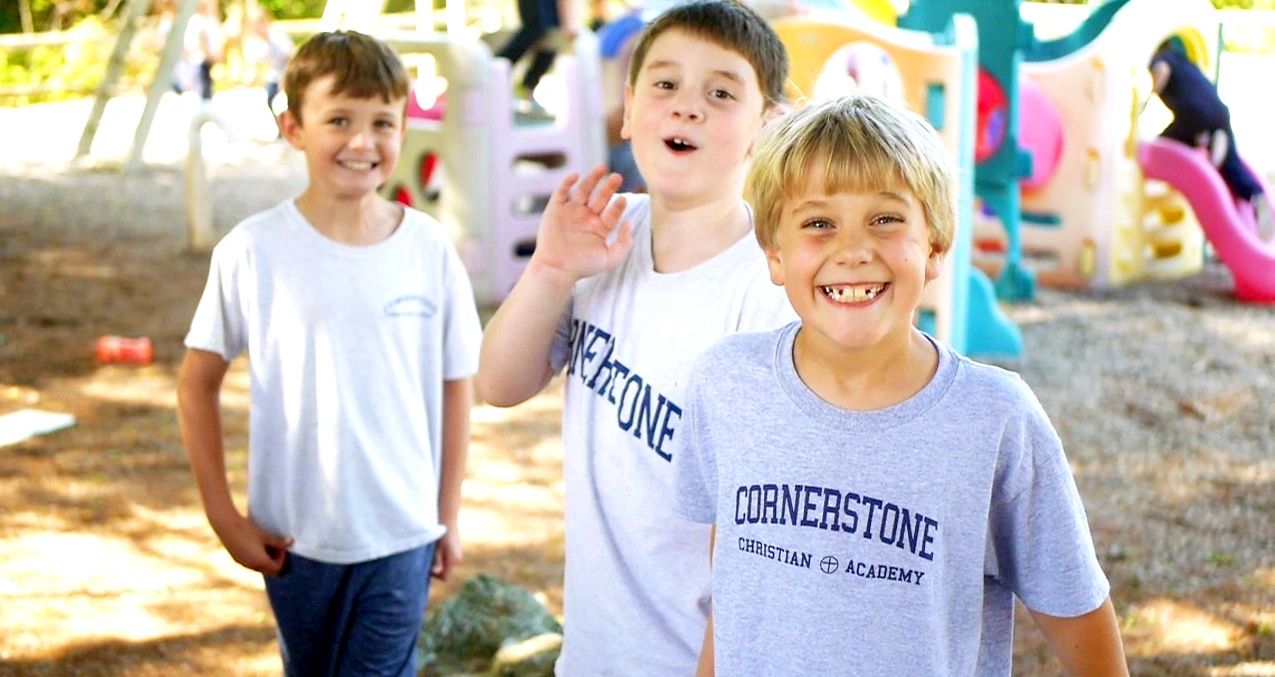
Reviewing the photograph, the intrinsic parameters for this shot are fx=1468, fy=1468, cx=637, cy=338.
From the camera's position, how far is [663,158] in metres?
2.04

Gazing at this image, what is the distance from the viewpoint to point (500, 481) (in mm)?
5277

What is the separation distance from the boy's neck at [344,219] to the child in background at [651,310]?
0.66 meters

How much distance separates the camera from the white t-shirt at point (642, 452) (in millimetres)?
1979

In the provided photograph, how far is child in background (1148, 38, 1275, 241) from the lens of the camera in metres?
8.32

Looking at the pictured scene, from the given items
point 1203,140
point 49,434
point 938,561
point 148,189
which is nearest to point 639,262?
point 938,561

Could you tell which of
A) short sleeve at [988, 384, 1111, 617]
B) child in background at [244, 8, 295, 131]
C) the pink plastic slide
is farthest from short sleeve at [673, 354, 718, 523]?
child in background at [244, 8, 295, 131]

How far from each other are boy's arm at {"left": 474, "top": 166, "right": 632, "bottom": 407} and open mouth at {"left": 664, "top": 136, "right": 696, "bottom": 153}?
0.09 meters

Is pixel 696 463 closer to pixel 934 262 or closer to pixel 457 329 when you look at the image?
pixel 934 262

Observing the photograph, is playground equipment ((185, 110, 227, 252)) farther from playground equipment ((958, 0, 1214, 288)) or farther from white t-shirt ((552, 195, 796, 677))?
white t-shirt ((552, 195, 796, 677))

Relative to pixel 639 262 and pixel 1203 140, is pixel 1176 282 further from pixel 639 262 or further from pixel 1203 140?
pixel 639 262

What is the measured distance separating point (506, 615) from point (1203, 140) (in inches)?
243

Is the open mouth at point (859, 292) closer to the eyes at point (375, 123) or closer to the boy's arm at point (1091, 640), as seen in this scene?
the boy's arm at point (1091, 640)

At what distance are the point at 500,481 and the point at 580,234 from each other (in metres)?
3.31

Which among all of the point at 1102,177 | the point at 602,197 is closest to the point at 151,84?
the point at 1102,177
